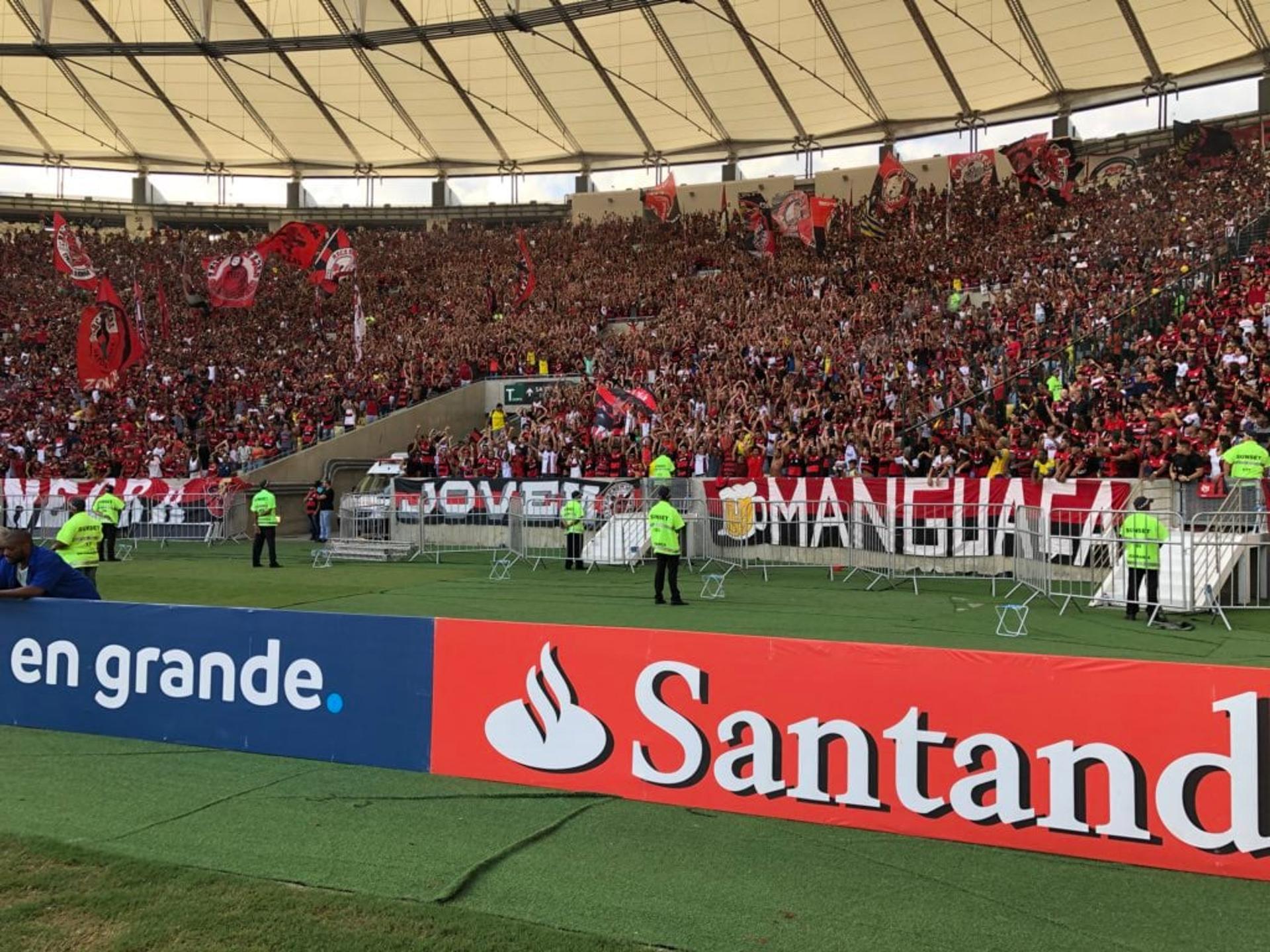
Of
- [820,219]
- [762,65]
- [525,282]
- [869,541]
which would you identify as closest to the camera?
[869,541]

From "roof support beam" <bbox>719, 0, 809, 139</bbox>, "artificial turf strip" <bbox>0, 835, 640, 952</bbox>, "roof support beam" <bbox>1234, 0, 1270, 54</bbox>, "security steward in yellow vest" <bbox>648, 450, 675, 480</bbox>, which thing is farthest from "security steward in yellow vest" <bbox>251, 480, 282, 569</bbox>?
"roof support beam" <bbox>1234, 0, 1270, 54</bbox>

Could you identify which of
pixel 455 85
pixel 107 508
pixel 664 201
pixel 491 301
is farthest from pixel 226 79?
pixel 107 508

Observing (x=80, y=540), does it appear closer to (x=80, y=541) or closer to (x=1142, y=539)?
(x=80, y=541)

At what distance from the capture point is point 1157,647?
440 inches

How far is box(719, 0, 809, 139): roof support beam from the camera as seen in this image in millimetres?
41750

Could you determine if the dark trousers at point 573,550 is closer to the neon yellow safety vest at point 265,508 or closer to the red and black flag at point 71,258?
the neon yellow safety vest at point 265,508

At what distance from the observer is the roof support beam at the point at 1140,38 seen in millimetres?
38531

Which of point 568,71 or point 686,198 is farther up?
point 568,71

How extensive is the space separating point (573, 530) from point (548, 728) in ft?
46.8

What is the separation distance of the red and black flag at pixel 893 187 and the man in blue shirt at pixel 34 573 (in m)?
39.2

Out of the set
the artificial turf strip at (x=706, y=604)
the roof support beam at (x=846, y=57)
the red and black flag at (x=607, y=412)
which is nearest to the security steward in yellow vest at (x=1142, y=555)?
the artificial turf strip at (x=706, y=604)

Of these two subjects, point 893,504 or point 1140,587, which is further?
point 893,504

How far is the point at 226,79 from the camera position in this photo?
50156 mm

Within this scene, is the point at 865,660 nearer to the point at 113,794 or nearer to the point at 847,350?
the point at 113,794
